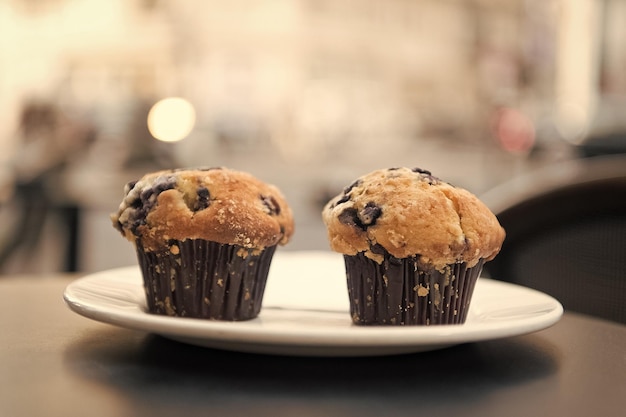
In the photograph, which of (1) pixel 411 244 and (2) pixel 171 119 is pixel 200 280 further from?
(2) pixel 171 119

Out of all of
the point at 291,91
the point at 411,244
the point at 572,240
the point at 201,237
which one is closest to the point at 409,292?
the point at 411,244

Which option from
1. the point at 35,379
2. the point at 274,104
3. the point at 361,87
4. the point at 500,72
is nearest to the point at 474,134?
the point at 500,72

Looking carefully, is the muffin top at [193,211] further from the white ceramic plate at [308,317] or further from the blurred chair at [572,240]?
the blurred chair at [572,240]

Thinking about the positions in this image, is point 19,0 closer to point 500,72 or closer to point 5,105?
point 5,105

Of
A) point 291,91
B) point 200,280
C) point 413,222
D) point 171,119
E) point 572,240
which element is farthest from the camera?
point 291,91

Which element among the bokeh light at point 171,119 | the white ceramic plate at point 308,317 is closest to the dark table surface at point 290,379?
the white ceramic plate at point 308,317

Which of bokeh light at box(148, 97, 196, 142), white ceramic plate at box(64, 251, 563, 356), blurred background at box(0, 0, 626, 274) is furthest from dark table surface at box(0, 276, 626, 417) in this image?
bokeh light at box(148, 97, 196, 142)
